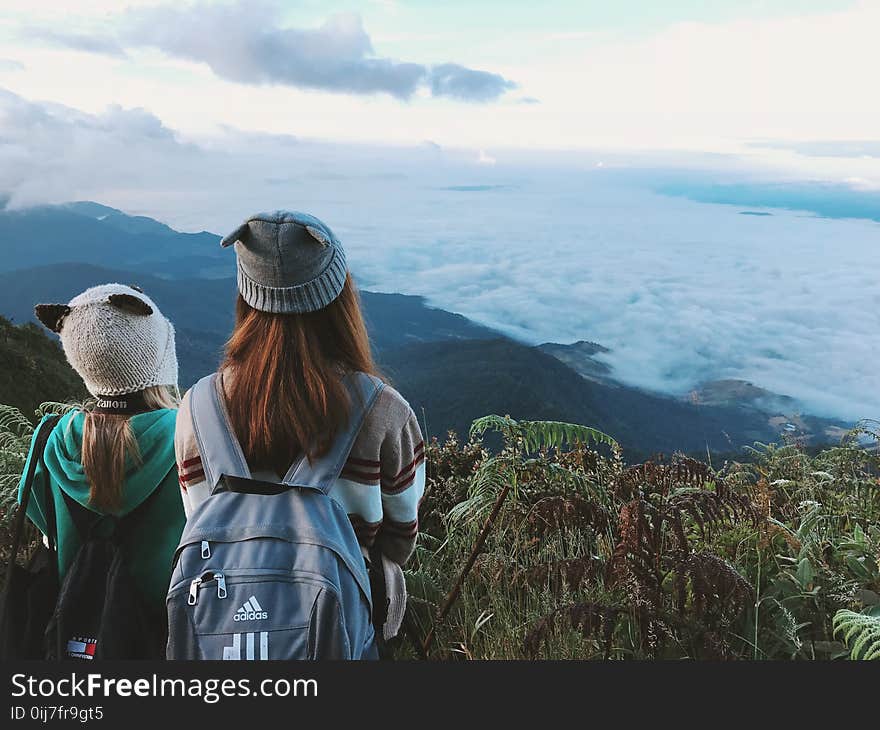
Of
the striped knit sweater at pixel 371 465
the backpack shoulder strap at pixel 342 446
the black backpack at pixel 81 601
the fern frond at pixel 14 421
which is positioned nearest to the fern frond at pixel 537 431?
the striped knit sweater at pixel 371 465

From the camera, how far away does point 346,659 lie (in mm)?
2201

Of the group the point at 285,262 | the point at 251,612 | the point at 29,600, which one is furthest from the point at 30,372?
the point at 251,612

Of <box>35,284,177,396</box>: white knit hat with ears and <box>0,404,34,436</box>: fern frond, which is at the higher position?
<box>35,284,177,396</box>: white knit hat with ears

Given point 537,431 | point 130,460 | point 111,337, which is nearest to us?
point 130,460

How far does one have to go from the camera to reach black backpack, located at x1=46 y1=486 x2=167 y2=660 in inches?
106

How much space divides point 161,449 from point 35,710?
1009mm

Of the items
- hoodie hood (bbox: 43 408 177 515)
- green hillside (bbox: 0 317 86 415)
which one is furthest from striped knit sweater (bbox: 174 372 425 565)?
green hillside (bbox: 0 317 86 415)

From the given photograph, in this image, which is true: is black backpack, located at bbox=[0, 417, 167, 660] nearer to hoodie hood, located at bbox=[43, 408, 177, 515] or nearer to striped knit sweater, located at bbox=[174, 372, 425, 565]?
hoodie hood, located at bbox=[43, 408, 177, 515]

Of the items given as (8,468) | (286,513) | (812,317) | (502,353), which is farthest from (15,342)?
(812,317)

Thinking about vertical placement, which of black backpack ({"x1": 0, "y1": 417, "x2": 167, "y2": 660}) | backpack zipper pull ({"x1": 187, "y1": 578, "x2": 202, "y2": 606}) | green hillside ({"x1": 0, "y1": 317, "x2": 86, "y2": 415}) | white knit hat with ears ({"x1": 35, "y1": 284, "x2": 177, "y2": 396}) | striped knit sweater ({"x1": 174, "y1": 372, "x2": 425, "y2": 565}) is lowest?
green hillside ({"x1": 0, "y1": 317, "x2": 86, "y2": 415})

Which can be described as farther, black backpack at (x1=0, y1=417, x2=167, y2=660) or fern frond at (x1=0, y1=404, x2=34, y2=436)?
fern frond at (x1=0, y1=404, x2=34, y2=436)

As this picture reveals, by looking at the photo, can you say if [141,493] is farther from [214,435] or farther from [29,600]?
[214,435]

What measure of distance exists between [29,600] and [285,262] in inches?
65.4

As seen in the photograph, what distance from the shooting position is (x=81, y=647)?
8.97 ft
